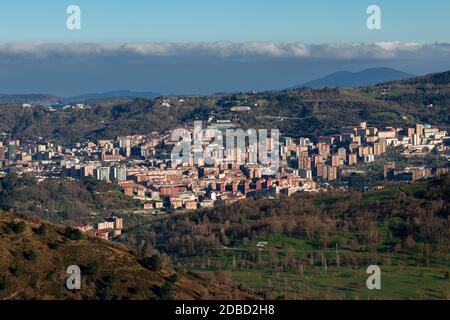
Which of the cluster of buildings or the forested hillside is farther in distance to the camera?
the forested hillside

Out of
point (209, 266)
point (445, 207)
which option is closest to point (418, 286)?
point (209, 266)

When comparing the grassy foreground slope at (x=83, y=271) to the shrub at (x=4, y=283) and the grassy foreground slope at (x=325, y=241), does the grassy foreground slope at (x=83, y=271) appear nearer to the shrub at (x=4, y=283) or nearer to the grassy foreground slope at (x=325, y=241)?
the shrub at (x=4, y=283)

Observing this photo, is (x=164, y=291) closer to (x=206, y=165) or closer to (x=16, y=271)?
(x=16, y=271)

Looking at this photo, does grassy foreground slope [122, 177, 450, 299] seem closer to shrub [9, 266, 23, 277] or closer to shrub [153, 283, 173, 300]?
shrub [153, 283, 173, 300]

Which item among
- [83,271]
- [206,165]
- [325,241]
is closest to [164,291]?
[83,271]

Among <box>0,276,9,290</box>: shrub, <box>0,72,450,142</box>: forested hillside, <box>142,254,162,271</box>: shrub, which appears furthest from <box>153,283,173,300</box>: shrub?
<box>0,72,450,142</box>: forested hillside

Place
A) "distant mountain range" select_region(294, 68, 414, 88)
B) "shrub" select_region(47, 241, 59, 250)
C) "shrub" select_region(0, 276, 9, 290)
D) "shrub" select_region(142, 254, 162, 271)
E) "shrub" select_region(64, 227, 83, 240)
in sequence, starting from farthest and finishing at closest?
"distant mountain range" select_region(294, 68, 414, 88)
"shrub" select_region(64, 227, 83, 240)
"shrub" select_region(142, 254, 162, 271)
"shrub" select_region(47, 241, 59, 250)
"shrub" select_region(0, 276, 9, 290)
